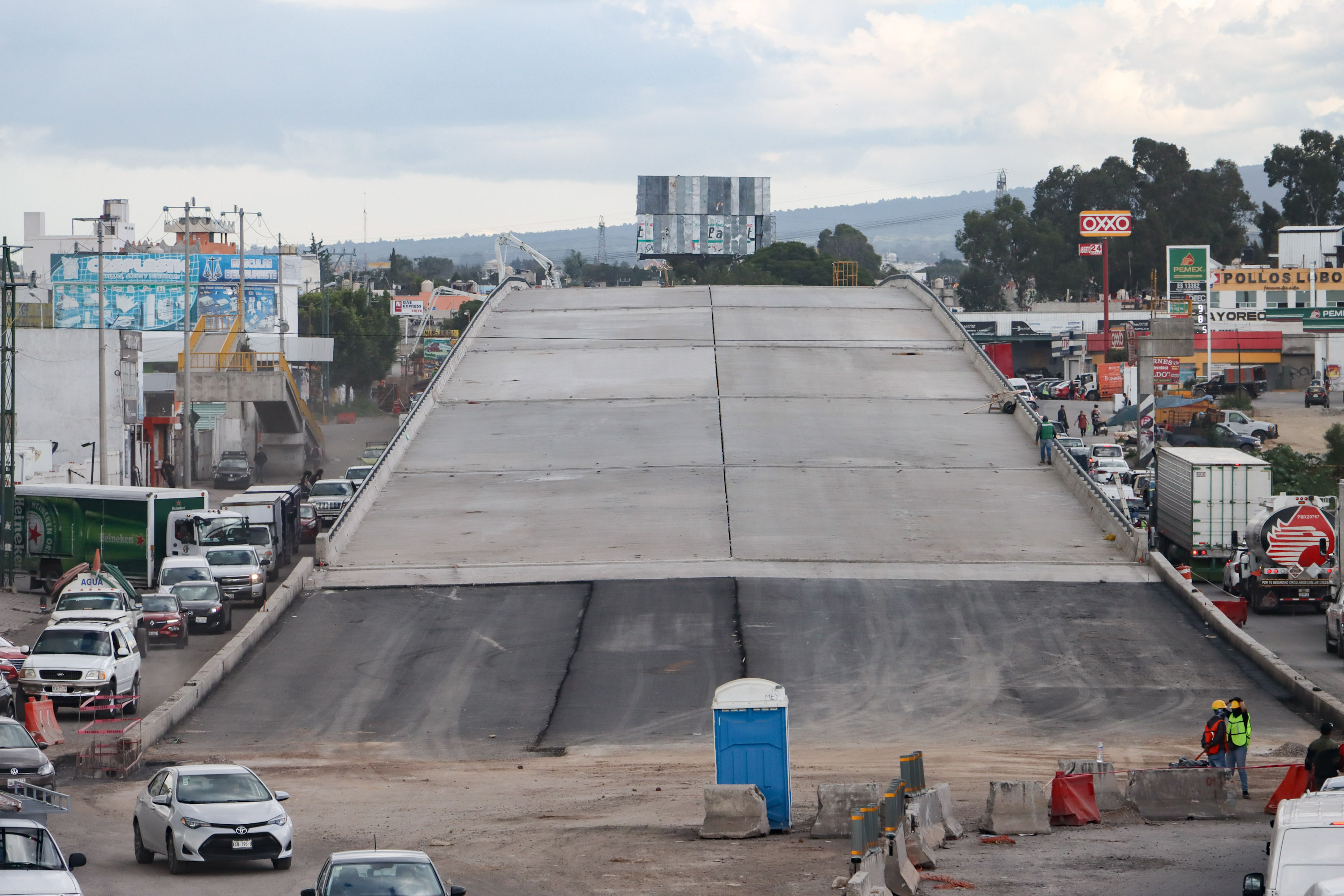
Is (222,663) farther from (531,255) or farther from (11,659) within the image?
(531,255)

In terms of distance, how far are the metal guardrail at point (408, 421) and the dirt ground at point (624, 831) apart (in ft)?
56.4

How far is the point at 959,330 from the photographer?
67.1 metres

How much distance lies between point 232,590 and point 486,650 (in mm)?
9432

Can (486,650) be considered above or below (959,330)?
below

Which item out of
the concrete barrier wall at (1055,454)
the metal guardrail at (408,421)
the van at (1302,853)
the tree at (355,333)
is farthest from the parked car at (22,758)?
the tree at (355,333)

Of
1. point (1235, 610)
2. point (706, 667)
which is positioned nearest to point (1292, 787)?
point (706, 667)

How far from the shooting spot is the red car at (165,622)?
34719 mm

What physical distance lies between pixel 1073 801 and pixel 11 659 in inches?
759

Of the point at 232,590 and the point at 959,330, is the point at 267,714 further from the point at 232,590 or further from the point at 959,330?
the point at 959,330

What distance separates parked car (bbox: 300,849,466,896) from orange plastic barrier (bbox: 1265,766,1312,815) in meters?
11.1

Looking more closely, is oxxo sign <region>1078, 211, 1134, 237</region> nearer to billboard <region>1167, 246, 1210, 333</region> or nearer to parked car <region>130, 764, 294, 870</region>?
billboard <region>1167, 246, 1210, 333</region>

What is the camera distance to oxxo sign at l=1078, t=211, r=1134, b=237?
10769cm

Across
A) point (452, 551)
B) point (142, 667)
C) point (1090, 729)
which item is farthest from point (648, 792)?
point (452, 551)

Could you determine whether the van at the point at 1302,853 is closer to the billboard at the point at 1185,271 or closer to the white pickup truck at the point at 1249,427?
the white pickup truck at the point at 1249,427
